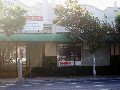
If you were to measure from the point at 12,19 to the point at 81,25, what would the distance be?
17.9 feet

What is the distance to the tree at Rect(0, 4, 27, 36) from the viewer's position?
22.5 m

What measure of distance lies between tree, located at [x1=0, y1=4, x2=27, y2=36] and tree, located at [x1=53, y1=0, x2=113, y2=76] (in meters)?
3.23

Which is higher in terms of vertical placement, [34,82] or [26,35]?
[26,35]

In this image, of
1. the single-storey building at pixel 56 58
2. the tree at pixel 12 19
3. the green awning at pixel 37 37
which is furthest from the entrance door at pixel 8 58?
the tree at pixel 12 19

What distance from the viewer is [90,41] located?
24859 millimetres

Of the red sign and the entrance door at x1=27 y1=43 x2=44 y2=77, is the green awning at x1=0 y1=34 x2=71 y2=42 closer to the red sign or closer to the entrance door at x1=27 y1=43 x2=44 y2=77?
the red sign

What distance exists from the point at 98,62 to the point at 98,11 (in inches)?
178

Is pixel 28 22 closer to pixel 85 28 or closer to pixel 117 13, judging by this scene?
pixel 85 28

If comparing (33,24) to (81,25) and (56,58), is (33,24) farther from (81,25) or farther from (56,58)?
(81,25)

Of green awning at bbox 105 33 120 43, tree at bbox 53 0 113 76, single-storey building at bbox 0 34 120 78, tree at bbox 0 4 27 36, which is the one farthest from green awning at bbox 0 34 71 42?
green awning at bbox 105 33 120 43

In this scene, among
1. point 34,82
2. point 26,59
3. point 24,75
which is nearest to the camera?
point 34,82

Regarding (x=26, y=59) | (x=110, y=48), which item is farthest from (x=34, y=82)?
(x=110, y=48)

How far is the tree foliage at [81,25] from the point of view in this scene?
24703 mm

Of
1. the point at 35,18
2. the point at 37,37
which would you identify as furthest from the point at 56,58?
the point at 35,18
